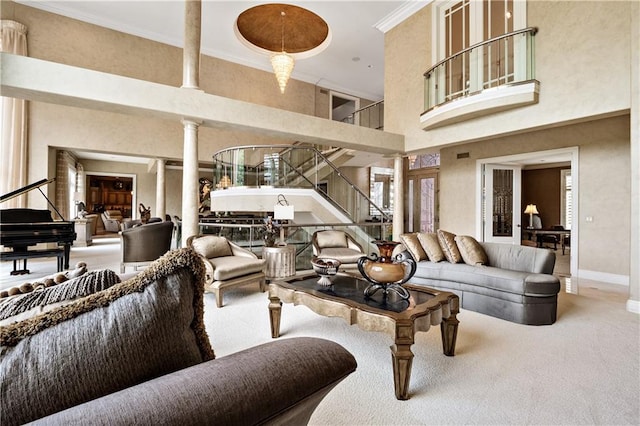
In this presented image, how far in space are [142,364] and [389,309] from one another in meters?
1.80

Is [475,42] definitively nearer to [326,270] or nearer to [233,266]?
[326,270]

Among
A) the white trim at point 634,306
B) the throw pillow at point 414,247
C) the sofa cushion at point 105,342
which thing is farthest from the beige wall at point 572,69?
the sofa cushion at point 105,342

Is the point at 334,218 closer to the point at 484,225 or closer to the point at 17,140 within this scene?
the point at 484,225

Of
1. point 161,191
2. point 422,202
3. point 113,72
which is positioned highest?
point 113,72

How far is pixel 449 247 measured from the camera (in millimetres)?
4270

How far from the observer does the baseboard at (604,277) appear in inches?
210

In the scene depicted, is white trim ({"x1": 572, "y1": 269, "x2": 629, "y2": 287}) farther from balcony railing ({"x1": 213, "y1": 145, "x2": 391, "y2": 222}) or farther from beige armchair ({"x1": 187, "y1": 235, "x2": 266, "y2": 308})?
beige armchair ({"x1": 187, "y1": 235, "x2": 266, "y2": 308})

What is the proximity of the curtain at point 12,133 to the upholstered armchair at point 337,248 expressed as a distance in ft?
23.1

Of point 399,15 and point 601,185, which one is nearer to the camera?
point 601,185

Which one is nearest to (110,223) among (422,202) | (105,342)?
(422,202)

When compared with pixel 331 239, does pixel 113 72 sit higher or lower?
higher

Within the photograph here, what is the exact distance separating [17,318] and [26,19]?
10.3m

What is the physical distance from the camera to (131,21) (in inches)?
328

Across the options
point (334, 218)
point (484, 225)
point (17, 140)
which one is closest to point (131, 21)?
point (17, 140)
